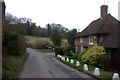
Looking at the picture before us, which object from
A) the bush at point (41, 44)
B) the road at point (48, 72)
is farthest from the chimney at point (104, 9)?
the bush at point (41, 44)

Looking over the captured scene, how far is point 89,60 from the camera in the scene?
45.6 ft

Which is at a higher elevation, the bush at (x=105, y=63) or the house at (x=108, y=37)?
the house at (x=108, y=37)

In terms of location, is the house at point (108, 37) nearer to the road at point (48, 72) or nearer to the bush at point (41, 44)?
the road at point (48, 72)

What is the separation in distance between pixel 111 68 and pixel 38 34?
198ft

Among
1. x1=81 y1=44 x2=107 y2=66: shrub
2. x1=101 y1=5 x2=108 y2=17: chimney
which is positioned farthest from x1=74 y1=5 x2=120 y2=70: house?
x1=81 y1=44 x2=107 y2=66: shrub

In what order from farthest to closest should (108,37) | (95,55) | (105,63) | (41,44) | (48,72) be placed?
(41,44) → (108,37) → (95,55) → (105,63) → (48,72)

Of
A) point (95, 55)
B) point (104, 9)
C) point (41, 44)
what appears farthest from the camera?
point (41, 44)

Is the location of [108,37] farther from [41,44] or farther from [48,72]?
[41,44]

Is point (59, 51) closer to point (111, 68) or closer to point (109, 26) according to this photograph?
point (109, 26)

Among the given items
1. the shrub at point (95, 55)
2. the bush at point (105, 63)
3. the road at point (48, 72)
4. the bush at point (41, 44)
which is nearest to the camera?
the road at point (48, 72)

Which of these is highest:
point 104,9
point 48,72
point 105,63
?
point 104,9

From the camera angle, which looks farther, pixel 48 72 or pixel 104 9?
pixel 104 9

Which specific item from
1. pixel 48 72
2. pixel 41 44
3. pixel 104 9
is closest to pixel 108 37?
pixel 104 9

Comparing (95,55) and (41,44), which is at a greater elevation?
(95,55)
